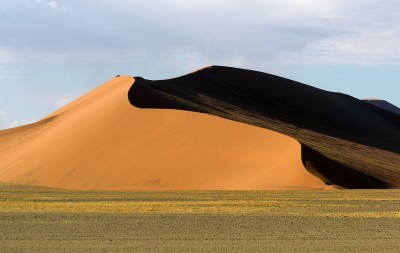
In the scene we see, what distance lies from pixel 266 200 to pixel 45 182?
21.0m

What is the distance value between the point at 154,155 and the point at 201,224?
31.3 metres

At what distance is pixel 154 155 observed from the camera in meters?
54.8

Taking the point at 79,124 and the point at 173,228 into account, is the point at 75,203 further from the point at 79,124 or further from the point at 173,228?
the point at 79,124

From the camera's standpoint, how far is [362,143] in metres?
87.8

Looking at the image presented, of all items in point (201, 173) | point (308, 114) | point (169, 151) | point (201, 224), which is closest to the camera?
point (201, 224)

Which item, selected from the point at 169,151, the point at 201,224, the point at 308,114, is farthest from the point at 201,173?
the point at 308,114

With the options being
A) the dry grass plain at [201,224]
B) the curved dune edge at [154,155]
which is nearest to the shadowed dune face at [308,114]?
the curved dune edge at [154,155]

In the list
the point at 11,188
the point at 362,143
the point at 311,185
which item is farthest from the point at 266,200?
the point at 362,143

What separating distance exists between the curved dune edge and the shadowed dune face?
2.57m

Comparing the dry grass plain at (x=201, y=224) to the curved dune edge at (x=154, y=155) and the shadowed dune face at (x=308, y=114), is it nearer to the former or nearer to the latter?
the curved dune edge at (x=154, y=155)

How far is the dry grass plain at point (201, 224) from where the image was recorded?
61.6 ft

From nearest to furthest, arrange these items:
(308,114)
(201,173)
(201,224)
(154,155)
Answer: (201,224), (201,173), (154,155), (308,114)

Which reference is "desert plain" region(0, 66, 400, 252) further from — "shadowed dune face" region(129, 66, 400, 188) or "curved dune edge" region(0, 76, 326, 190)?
"shadowed dune face" region(129, 66, 400, 188)

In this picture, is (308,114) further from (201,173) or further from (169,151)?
(201,173)
